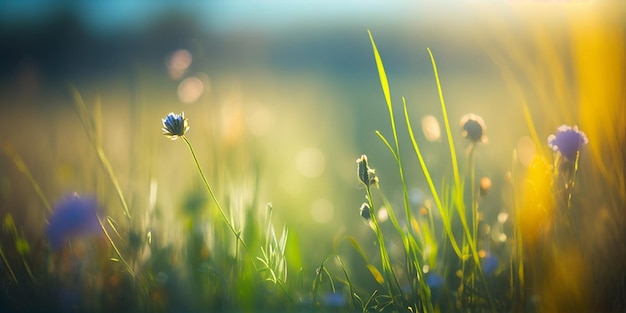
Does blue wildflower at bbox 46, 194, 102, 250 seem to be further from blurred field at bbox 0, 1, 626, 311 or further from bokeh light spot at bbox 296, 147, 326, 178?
bokeh light spot at bbox 296, 147, 326, 178

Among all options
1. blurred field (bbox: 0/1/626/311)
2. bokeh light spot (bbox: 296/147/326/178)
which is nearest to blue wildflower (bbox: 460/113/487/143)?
blurred field (bbox: 0/1/626/311)

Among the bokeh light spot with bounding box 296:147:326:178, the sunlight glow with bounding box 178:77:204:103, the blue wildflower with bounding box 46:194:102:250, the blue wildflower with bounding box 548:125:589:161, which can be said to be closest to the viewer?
the blue wildflower with bounding box 548:125:589:161

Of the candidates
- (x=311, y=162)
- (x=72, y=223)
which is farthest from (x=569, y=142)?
(x=311, y=162)

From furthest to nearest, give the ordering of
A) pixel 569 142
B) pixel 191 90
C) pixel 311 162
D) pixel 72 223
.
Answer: pixel 311 162 → pixel 191 90 → pixel 72 223 → pixel 569 142

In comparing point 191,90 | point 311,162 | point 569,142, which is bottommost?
point 311,162

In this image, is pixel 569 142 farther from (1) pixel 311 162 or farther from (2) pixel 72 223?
(1) pixel 311 162

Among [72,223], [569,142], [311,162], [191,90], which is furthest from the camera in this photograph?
[311,162]
